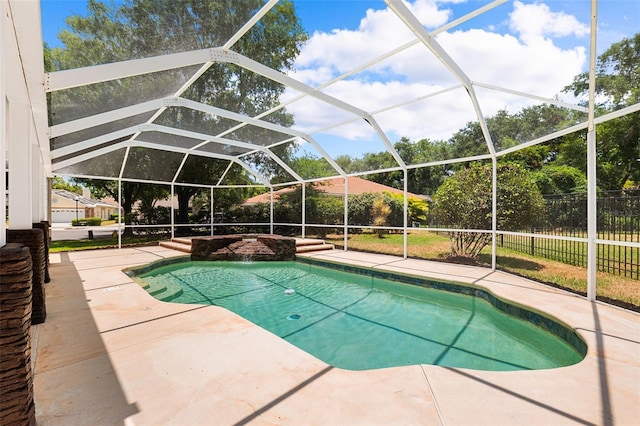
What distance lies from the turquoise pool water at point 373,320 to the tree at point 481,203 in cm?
352

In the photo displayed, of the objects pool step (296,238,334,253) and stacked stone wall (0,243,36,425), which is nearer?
stacked stone wall (0,243,36,425)

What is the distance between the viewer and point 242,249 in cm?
1077

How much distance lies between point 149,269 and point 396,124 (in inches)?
293

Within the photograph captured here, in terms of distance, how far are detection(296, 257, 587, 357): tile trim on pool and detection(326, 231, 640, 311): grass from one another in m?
1.37

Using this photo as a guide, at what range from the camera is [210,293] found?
623 centimetres

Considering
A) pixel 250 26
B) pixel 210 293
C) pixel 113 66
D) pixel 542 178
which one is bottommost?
pixel 210 293

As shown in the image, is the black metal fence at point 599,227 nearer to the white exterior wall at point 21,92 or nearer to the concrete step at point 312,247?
the concrete step at point 312,247

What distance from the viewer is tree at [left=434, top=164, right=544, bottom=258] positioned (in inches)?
308

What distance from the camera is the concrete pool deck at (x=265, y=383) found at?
79.5 inches

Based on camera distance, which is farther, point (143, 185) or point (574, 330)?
point (143, 185)

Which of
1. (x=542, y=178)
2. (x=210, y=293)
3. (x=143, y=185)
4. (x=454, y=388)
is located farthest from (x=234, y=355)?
(x=143, y=185)

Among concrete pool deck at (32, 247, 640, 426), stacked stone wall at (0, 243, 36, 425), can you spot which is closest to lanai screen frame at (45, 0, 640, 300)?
concrete pool deck at (32, 247, 640, 426)

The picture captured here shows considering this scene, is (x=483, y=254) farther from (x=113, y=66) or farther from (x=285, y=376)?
(x=113, y=66)

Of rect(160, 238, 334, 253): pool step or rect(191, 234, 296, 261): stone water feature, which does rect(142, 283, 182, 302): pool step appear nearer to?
rect(191, 234, 296, 261): stone water feature
